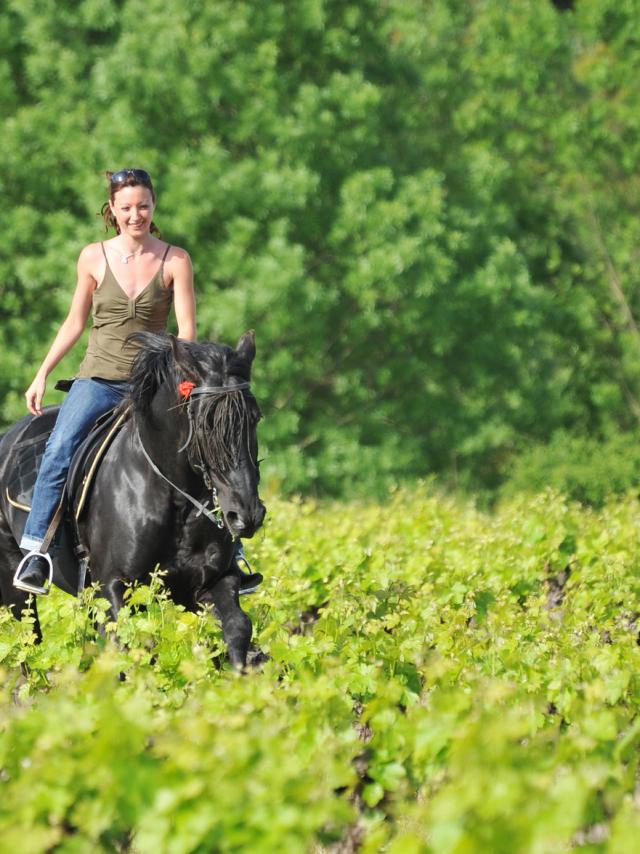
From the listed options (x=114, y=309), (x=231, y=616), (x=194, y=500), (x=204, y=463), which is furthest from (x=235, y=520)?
(x=114, y=309)

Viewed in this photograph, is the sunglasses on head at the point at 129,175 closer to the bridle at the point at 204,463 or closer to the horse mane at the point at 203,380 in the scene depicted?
the horse mane at the point at 203,380

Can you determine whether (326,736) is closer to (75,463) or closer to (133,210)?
(75,463)

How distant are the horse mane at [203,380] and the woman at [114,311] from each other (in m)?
0.36

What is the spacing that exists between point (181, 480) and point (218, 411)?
58 centimetres

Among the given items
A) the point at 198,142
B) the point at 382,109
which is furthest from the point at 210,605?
the point at 382,109

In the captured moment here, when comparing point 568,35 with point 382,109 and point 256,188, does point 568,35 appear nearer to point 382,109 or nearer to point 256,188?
point 382,109

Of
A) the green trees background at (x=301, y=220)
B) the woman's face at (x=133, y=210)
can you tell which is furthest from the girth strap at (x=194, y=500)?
the green trees background at (x=301, y=220)

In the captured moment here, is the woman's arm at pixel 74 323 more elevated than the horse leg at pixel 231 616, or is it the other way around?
the woman's arm at pixel 74 323

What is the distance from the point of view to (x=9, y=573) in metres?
8.09

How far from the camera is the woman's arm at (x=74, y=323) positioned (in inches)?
280

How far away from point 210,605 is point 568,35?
32.3m

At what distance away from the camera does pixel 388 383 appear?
2786 cm

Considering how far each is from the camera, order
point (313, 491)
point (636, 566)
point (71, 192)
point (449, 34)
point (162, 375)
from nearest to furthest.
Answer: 1. point (162, 375)
2. point (636, 566)
3. point (313, 491)
4. point (71, 192)
5. point (449, 34)

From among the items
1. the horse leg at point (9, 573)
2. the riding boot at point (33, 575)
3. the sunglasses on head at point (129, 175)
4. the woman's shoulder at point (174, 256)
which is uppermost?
the sunglasses on head at point (129, 175)
